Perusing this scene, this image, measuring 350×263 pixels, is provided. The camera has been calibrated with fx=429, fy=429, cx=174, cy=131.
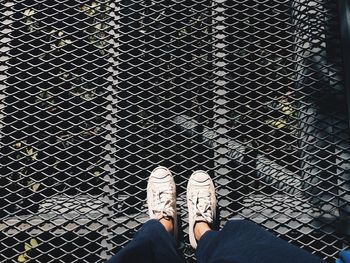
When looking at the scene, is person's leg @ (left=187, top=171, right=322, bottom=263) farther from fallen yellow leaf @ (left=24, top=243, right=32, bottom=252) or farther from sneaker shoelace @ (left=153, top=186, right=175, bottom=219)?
fallen yellow leaf @ (left=24, top=243, right=32, bottom=252)

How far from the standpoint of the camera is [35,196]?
1767mm

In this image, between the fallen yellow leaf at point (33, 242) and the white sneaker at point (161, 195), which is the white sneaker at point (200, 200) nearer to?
the white sneaker at point (161, 195)

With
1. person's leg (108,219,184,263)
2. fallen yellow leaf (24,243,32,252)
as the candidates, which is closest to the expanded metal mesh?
fallen yellow leaf (24,243,32,252)

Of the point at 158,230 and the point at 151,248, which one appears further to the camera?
the point at 158,230

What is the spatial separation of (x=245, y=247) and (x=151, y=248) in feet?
1.08

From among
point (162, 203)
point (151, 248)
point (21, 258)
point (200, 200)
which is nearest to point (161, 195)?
point (162, 203)

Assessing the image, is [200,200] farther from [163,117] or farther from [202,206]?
[163,117]

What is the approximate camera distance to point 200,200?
5.64 feet

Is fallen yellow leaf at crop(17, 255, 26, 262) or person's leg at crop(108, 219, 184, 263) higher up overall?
person's leg at crop(108, 219, 184, 263)

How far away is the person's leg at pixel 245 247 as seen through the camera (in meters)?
1.27

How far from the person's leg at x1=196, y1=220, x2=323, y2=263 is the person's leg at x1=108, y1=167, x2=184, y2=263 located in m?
0.12

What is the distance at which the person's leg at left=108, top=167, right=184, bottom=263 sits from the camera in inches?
56.1

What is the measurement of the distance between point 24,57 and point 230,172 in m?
1.05

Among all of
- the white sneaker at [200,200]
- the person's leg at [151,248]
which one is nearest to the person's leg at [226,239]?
the white sneaker at [200,200]
